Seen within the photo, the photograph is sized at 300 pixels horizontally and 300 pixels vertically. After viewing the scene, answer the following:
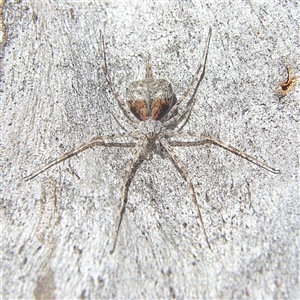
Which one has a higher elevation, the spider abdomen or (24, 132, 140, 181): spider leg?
the spider abdomen

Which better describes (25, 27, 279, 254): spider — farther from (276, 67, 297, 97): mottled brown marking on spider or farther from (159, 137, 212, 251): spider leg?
(276, 67, 297, 97): mottled brown marking on spider

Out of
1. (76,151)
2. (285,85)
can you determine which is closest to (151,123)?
(76,151)

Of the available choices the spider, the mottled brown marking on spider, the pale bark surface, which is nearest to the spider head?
the spider

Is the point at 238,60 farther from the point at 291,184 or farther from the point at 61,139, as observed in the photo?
the point at 61,139

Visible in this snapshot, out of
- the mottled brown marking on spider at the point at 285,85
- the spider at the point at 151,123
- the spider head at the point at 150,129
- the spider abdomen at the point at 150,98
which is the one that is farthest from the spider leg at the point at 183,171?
the mottled brown marking on spider at the point at 285,85

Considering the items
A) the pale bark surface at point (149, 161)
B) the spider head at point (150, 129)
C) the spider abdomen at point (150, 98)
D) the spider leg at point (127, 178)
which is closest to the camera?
the pale bark surface at point (149, 161)

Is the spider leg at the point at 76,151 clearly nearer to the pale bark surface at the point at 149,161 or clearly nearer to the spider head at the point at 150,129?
the pale bark surface at the point at 149,161

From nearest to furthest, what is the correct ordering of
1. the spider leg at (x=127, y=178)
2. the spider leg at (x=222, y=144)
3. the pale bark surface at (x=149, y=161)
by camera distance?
the pale bark surface at (x=149, y=161) → the spider leg at (x=127, y=178) → the spider leg at (x=222, y=144)
